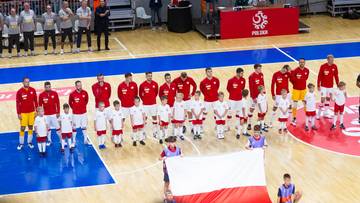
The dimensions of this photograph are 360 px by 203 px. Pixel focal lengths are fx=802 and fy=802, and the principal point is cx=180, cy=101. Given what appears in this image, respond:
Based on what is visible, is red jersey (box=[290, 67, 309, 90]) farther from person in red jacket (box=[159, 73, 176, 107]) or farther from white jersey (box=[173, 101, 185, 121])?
person in red jacket (box=[159, 73, 176, 107])

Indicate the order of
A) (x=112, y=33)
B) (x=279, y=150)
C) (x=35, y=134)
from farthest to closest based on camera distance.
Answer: (x=112, y=33), (x=35, y=134), (x=279, y=150)

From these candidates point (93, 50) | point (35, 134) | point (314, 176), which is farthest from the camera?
point (93, 50)

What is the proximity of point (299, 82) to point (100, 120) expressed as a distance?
614cm

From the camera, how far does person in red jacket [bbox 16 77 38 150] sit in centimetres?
2283

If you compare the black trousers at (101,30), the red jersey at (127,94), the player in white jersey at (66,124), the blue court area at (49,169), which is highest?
the black trousers at (101,30)

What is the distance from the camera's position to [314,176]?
2084 cm

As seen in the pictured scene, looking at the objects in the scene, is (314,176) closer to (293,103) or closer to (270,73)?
(293,103)

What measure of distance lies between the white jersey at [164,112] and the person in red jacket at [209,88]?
128 centimetres

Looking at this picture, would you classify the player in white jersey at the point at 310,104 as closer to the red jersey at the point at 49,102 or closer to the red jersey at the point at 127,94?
the red jersey at the point at 127,94

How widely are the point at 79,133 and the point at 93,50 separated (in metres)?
9.67

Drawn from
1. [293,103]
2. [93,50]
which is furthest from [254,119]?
[93,50]

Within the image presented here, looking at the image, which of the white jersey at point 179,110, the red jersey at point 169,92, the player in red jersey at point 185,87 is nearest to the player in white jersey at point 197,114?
the player in red jersey at point 185,87

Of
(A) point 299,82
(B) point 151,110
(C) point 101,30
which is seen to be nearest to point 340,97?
(A) point 299,82

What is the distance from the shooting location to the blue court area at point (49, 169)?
20828 millimetres
